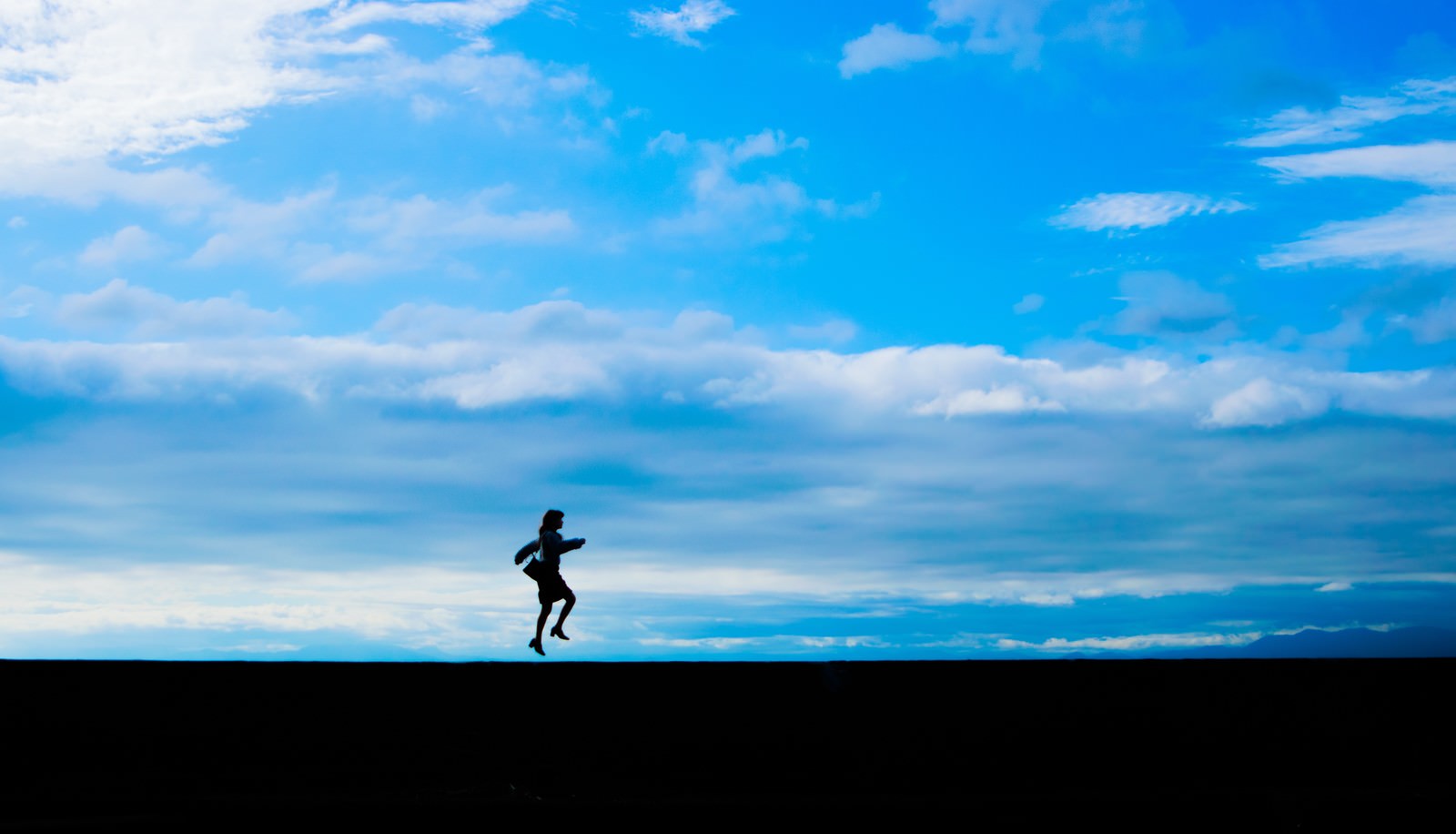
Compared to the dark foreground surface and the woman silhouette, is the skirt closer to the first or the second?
the woman silhouette

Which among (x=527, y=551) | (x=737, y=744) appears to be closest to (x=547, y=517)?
(x=527, y=551)

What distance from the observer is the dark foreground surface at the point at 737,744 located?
7176 mm

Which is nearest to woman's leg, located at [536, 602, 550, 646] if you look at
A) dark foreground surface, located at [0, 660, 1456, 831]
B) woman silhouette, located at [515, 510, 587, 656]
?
woman silhouette, located at [515, 510, 587, 656]

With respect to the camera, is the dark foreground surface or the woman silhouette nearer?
the dark foreground surface

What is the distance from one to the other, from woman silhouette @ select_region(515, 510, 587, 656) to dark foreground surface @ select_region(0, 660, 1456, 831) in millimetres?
3117

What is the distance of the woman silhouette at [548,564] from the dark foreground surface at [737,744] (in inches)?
123

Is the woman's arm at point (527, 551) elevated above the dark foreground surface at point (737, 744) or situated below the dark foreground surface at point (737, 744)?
above

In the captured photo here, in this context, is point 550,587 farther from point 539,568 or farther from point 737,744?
point 737,744

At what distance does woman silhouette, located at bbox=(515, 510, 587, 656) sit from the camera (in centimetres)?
1392

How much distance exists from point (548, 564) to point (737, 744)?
5.45 meters

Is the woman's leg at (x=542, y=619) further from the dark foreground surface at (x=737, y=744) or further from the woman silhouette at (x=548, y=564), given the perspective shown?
the dark foreground surface at (x=737, y=744)

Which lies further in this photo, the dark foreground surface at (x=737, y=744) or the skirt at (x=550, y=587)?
the skirt at (x=550, y=587)

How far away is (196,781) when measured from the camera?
817 centimetres

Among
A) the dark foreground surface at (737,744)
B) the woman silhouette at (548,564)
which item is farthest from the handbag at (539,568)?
the dark foreground surface at (737,744)
